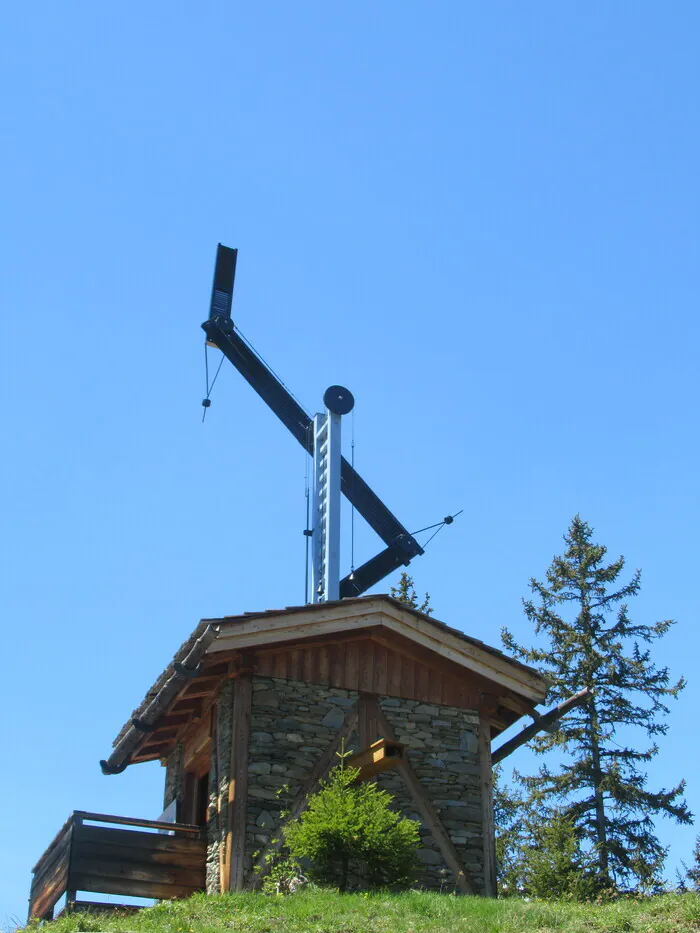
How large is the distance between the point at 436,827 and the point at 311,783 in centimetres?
190

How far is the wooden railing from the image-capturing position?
15.3 meters

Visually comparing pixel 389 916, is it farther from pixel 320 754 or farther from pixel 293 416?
pixel 293 416

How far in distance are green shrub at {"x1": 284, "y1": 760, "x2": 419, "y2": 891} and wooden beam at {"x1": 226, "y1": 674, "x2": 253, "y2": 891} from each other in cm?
75

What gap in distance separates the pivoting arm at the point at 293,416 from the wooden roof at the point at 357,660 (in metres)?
7.43

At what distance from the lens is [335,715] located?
54.6 ft

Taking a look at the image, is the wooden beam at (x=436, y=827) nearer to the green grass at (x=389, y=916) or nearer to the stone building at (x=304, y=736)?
the stone building at (x=304, y=736)

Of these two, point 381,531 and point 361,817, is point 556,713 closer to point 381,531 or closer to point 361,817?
point 361,817

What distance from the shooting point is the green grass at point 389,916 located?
12227 mm

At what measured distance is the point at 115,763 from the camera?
1605 centimetres

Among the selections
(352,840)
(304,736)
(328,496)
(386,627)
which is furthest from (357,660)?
(328,496)

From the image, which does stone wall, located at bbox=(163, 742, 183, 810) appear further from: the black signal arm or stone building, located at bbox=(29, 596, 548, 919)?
the black signal arm

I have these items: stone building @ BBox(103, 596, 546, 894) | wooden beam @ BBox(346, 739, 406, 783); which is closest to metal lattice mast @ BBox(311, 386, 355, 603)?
stone building @ BBox(103, 596, 546, 894)

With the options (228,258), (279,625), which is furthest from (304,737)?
(228,258)

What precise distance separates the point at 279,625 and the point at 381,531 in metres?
9.31
